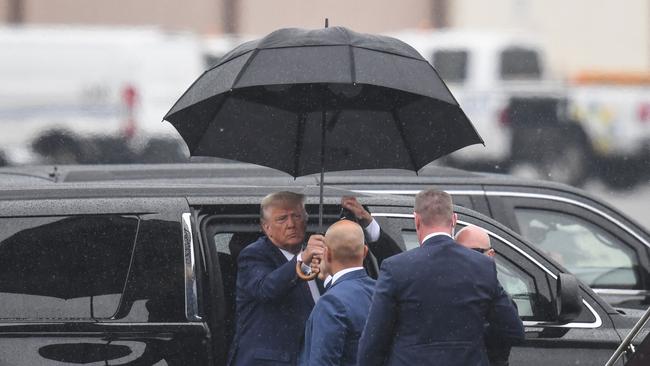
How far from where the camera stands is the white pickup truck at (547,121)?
71.2 feet

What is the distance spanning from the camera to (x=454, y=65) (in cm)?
2295

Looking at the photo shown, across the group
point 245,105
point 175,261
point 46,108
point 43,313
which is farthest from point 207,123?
point 46,108

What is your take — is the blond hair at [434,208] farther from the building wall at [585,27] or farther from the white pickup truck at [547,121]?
the building wall at [585,27]

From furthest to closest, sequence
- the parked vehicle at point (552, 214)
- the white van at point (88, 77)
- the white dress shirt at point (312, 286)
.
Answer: the white van at point (88, 77), the parked vehicle at point (552, 214), the white dress shirt at point (312, 286)

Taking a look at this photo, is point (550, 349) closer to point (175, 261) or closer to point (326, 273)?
point (326, 273)

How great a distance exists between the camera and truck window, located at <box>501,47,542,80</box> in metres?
22.9

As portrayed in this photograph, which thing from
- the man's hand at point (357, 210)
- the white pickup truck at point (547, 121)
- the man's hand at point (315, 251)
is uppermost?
the man's hand at point (357, 210)

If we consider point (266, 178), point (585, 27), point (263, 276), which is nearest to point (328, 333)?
point (263, 276)

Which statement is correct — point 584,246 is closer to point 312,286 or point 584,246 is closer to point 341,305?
point 312,286

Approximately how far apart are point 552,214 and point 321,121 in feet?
7.09

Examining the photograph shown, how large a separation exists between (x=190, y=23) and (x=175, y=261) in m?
24.7

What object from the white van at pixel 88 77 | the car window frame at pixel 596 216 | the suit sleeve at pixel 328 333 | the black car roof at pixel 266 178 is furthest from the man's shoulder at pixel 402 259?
the white van at pixel 88 77

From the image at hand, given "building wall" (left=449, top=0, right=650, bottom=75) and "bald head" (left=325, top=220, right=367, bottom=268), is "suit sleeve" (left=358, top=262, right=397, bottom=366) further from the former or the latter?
"building wall" (left=449, top=0, right=650, bottom=75)

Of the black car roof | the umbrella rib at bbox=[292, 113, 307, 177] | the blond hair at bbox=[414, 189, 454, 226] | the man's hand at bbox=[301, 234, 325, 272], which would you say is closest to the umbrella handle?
the man's hand at bbox=[301, 234, 325, 272]
